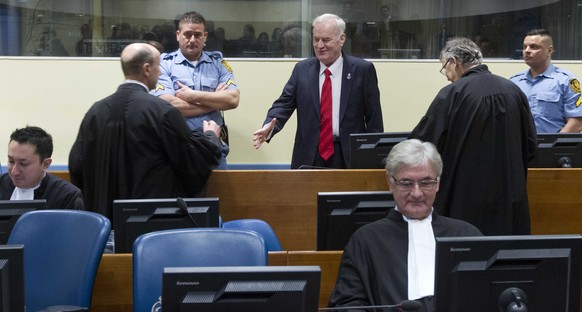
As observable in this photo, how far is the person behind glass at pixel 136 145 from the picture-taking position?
4359mm

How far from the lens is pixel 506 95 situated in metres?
4.53

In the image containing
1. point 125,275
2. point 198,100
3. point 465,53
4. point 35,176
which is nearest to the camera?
point 125,275

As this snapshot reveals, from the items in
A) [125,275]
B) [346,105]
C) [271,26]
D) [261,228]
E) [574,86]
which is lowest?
[125,275]

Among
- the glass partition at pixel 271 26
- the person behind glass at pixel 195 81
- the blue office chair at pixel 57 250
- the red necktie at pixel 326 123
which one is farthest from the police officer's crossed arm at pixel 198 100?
the glass partition at pixel 271 26

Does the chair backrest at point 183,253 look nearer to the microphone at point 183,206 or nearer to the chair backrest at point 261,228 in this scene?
Result: the microphone at point 183,206

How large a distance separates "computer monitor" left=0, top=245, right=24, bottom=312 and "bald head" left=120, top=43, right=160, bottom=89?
2153mm

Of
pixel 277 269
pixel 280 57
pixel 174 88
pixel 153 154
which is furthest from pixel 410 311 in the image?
pixel 280 57

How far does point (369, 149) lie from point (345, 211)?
1.37 meters

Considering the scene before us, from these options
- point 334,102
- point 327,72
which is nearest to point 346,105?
point 334,102

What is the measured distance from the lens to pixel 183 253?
10.8 ft

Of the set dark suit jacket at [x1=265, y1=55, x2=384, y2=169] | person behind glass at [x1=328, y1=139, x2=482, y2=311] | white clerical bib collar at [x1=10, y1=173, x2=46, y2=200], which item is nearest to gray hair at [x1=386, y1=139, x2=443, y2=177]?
person behind glass at [x1=328, y1=139, x2=482, y2=311]

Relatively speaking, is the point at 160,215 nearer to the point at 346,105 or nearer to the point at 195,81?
the point at 195,81

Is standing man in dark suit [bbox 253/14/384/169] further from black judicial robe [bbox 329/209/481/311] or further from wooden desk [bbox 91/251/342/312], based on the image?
black judicial robe [bbox 329/209/481/311]

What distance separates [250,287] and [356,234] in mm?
1097
